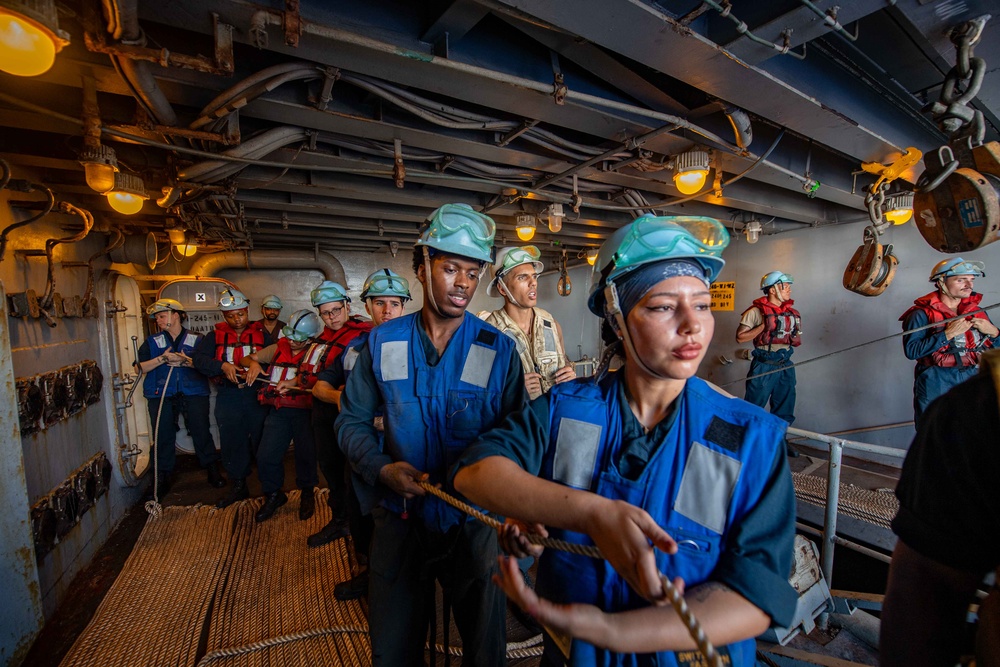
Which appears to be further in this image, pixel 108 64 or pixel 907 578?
pixel 108 64

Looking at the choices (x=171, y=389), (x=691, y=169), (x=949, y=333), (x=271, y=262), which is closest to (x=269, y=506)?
(x=171, y=389)

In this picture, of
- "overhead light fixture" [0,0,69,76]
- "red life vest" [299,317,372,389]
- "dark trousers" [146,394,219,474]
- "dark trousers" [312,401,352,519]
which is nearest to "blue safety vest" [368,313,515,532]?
"overhead light fixture" [0,0,69,76]

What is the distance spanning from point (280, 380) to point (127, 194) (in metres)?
2.25

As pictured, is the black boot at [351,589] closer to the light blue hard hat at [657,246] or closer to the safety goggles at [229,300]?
the light blue hard hat at [657,246]

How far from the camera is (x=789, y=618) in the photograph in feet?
3.34

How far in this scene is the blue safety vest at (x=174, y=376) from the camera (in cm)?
570

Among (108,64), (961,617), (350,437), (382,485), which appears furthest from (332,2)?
(961,617)

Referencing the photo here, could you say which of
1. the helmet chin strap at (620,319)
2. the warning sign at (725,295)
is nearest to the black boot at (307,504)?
the helmet chin strap at (620,319)

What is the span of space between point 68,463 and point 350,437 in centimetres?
390

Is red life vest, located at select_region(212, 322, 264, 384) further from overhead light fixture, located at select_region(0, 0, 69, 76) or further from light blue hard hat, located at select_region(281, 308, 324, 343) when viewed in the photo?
overhead light fixture, located at select_region(0, 0, 69, 76)

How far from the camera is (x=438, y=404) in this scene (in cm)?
203

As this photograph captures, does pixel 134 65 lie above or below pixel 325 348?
above

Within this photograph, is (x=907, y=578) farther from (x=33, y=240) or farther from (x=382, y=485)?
(x=33, y=240)

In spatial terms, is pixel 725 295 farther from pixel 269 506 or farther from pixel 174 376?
pixel 174 376
